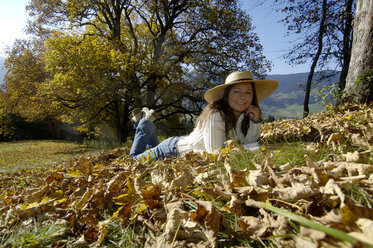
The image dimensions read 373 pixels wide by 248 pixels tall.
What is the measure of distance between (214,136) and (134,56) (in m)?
10.3

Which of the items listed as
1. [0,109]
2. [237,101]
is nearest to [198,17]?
[237,101]

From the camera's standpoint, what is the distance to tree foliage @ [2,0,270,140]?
11.4 meters

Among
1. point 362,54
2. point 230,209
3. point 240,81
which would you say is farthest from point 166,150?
point 362,54

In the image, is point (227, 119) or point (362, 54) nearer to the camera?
point (227, 119)

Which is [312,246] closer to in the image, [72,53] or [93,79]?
[93,79]

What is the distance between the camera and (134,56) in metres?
11.8

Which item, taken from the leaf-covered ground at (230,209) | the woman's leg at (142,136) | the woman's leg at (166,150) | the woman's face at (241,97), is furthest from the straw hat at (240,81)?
the leaf-covered ground at (230,209)

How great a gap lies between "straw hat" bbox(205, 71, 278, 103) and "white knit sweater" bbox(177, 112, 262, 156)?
18.5 inches

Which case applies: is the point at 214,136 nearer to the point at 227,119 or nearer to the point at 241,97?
the point at 227,119

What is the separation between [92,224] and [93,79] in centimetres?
1130

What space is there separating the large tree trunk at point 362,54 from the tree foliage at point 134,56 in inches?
360

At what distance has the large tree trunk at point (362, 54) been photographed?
4.34m

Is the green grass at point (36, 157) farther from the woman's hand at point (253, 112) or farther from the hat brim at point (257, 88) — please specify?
the woman's hand at point (253, 112)

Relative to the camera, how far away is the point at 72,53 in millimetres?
11180
